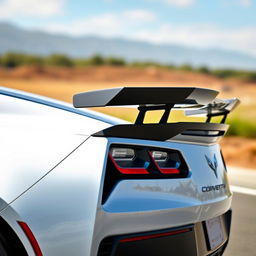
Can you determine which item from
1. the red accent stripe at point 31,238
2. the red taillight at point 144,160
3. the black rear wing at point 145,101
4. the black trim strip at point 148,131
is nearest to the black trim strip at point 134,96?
the black rear wing at point 145,101

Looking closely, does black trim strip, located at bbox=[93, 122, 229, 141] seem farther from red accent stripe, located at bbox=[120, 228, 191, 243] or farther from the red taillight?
red accent stripe, located at bbox=[120, 228, 191, 243]

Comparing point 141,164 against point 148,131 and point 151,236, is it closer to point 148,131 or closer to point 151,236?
point 148,131

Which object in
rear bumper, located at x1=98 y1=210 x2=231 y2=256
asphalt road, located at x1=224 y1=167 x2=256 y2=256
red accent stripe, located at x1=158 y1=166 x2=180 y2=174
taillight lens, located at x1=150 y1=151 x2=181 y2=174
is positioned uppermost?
taillight lens, located at x1=150 y1=151 x2=181 y2=174

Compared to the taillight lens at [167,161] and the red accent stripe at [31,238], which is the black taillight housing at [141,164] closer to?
the taillight lens at [167,161]

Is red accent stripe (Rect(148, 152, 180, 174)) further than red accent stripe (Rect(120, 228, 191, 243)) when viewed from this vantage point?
Yes

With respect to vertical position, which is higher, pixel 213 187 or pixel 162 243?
pixel 213 187

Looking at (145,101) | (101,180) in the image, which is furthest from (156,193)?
(145,101)

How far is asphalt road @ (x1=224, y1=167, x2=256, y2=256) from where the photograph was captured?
4.69 metres

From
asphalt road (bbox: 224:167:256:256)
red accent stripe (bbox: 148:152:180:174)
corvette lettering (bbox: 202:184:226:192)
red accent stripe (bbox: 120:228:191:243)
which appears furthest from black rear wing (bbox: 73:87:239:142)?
asphalt road (bbox: 224:167:256:256)

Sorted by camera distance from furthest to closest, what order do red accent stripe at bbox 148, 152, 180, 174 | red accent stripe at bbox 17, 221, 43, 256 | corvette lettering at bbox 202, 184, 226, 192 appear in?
corvette lettering at bbox 202, 184, 226, 192, red accent stripe at bbox 148, 152, 180, 174, red accent stripe at bbox 17, 221, 43, 256

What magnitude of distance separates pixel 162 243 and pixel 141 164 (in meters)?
0.39

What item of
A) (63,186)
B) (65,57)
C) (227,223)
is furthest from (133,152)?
(65,57)

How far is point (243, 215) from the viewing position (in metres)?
5.82

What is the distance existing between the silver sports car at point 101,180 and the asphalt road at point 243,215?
1.92 metres
